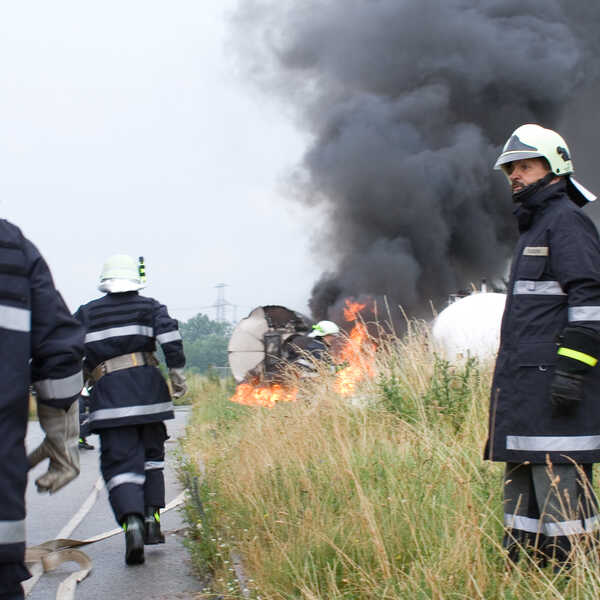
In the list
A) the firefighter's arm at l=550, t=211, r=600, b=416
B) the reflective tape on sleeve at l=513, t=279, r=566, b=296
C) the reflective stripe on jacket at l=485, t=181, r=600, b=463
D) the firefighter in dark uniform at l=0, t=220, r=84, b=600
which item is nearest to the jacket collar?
the reflective stripe on jacket at l=485, t=181, r=600, b=463

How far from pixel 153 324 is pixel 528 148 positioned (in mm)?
3305

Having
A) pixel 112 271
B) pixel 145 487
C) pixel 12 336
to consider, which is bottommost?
pixel 145 487

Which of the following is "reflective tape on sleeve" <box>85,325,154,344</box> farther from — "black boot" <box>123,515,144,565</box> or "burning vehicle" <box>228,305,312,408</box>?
"burning vehicle" <box>228,305,312,408</box>

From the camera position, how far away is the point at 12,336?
2.47 metres

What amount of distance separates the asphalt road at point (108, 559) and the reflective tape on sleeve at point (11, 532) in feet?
7.47

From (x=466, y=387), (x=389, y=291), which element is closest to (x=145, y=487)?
(x=466, y=387)

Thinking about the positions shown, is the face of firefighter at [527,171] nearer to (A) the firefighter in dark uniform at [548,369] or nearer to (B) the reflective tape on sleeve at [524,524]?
(A) the firefighter in dark uniform at [548,369]

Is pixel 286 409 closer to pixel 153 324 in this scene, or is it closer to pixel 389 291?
pixel 153 324

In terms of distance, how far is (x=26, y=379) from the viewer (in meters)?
2.47

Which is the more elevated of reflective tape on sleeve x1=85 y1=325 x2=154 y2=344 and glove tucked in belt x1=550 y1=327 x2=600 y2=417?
reflective tape on sleeve x1=85 y1=325 x2=154 y2=344

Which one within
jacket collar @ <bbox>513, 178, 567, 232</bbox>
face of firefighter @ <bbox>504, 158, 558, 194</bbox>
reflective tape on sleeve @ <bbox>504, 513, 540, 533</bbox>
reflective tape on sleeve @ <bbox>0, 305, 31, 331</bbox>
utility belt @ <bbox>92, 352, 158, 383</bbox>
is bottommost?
reflective tape on sleeve @ <bbox>504, 513, 540, 533</bbox>

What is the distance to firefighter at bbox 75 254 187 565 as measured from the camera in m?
5.70

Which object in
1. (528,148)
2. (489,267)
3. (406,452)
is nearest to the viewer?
(528,148)

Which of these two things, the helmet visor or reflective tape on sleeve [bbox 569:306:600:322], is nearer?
reflective tape on sleeve [bbox 569:306:600:322]
